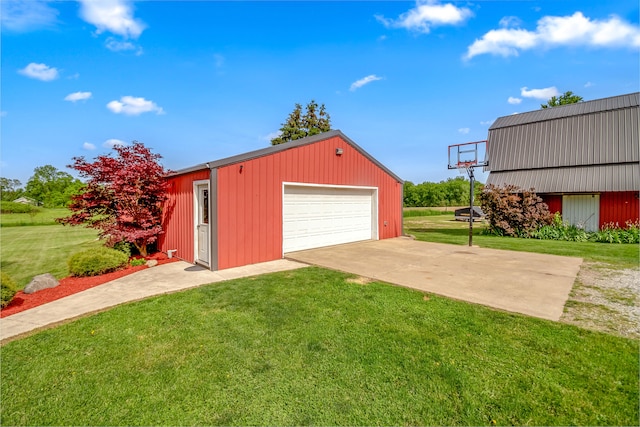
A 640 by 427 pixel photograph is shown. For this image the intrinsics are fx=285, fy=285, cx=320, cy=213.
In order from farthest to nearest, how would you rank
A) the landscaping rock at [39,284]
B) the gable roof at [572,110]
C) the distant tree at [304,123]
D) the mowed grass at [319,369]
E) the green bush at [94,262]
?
the distant tree at [304,123]
the gable roof at [572,110]
the green bush at [94,262]
the landscaping rock at [39,284]
the mowed grass at [319,369]

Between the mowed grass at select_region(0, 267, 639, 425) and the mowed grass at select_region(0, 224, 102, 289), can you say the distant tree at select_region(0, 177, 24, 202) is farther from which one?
the mowed grass at select_region(0, 267, 639, 425)

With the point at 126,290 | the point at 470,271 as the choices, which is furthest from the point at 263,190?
the point at 470,271

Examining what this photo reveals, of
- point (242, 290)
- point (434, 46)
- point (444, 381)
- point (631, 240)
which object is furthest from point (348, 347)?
point (631, 240)

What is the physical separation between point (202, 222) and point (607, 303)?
26.0 ft

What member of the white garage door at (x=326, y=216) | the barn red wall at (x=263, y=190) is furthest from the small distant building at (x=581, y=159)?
the barn red wall at (x=263, y=190)

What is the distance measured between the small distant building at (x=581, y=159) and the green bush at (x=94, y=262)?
16906 millimetres

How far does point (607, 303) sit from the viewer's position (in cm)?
424

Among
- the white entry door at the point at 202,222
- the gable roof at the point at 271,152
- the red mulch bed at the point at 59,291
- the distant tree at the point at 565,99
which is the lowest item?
the red mulch bed at the point at 59,291

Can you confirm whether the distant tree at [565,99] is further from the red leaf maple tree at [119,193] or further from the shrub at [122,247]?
the shrub at [122,247]

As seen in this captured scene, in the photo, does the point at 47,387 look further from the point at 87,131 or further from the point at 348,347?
the point at 87,131

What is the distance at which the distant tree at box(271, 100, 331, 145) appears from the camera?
28969 mm

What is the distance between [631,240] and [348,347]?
14.4 metres

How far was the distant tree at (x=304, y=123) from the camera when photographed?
29.0 m

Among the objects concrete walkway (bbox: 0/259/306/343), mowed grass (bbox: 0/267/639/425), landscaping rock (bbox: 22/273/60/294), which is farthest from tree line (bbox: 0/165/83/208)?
mowed grass (bbox: 0/267/639/425)
